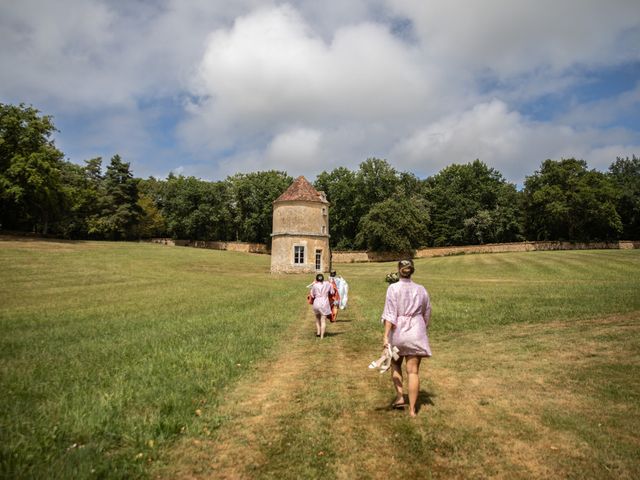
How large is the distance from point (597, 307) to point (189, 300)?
16636mm

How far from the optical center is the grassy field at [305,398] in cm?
429

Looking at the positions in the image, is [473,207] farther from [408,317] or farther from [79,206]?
[408,317]

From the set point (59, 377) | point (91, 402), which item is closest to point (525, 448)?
point (91, 402)

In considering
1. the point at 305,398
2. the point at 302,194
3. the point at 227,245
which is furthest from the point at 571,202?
→ the point at 305,398

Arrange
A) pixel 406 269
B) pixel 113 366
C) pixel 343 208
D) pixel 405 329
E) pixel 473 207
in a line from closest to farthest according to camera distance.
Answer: pixel 405 329, pixel 406 269, pixel 113 366, pixel 473 207, pixel 343 208

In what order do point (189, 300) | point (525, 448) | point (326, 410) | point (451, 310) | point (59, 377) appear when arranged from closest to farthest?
point (525, 448), point (326, 410), point (59, 377), point (451, 310), point (189, 300)

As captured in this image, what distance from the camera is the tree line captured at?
57.0 metres

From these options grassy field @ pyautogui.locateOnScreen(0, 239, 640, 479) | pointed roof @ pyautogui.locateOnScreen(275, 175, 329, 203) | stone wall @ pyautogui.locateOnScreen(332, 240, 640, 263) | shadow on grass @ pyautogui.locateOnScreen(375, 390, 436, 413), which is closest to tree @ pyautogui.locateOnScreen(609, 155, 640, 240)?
stone wall @ pyautogui.locateOnScreen(332, 240, 640, 263)

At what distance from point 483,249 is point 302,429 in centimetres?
6066

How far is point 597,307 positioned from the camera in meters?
14.5

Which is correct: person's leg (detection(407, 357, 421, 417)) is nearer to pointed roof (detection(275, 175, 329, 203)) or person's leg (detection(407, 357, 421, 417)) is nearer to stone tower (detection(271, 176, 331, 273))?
stone tower (detection(271, 176, 331, 273))

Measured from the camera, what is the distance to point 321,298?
11.7 meters

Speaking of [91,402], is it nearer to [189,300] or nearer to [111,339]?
[111,339]

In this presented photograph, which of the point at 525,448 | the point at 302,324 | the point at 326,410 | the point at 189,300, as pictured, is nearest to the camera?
the point at 525,448
